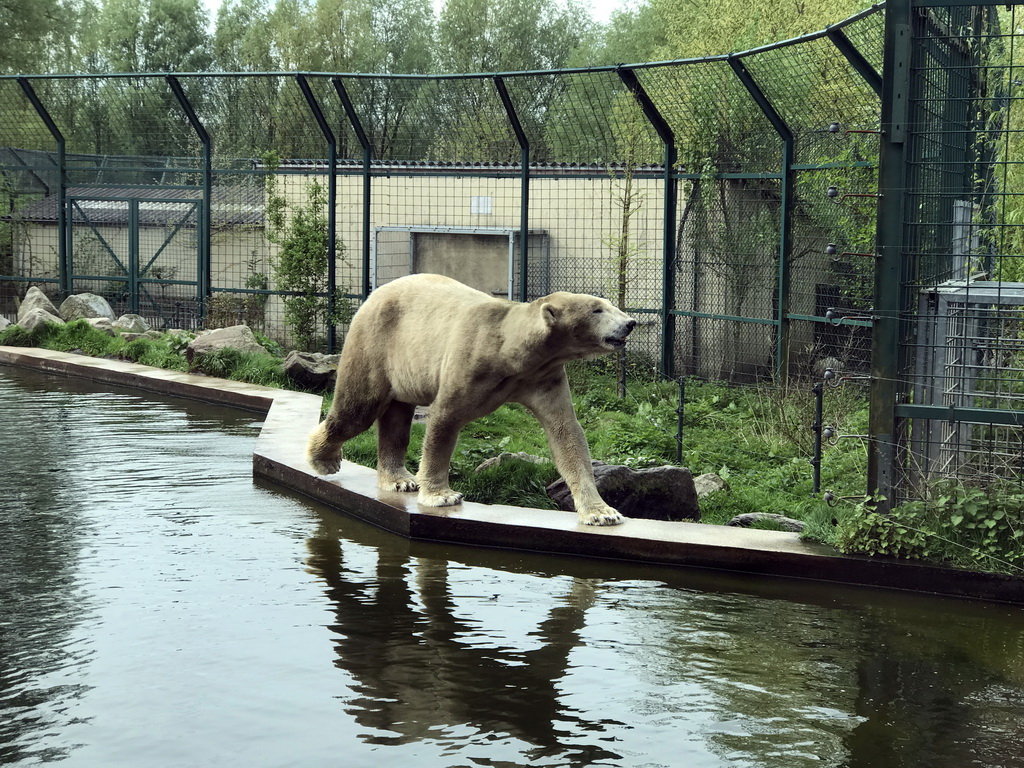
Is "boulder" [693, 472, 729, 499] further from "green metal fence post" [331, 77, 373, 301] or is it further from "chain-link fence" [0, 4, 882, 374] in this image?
"green metal fence post" [331, 77, 373, 301]

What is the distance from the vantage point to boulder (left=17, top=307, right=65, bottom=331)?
1762 cm

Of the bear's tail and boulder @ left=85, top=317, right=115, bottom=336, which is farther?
boulder @ left=85, top=317, right=115, bottom=336

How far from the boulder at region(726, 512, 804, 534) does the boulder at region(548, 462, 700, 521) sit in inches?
11.4

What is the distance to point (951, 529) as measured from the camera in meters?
6.90

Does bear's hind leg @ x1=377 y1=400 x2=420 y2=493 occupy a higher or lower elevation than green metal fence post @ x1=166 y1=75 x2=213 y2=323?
lower

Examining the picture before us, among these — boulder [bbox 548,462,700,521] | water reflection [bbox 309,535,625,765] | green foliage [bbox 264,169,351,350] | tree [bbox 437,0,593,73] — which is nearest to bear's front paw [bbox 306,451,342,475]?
water reflection [bbox 309,535,625,765]

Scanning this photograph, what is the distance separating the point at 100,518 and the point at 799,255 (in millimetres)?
6781

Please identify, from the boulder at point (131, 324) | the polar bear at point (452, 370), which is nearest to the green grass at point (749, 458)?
the polar bear at point (452, 370)

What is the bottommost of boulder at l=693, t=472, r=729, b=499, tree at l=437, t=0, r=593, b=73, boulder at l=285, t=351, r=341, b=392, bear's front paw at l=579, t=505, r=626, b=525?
bear's front paw at l=579, t=505, r=626, b=525

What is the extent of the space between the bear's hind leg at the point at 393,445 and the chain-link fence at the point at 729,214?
9.76ft

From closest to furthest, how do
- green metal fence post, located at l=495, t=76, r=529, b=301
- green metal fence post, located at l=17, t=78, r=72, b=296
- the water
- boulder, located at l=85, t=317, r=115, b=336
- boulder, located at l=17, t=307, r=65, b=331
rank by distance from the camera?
1. the water
2. green metal fence post, located at l=495, t=76, r=529, b=301
3. boulder, located at l=17, t=307, r=65, b=331
4. boulder, located at l=85, t=317, r=115, b=336
5. green metal fence post, located at l=17, t=78, r=72, b=296

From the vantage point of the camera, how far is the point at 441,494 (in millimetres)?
8164

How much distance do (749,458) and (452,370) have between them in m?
3.05

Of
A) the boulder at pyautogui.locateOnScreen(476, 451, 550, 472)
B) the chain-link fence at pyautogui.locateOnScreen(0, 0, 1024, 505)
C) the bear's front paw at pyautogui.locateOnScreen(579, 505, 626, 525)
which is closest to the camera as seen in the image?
the chain-link fence at pyautogui.locateOnScreen(0, 0, 1024, 505)
